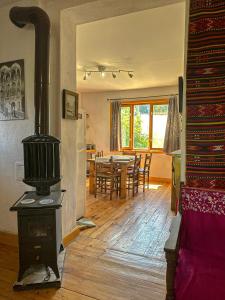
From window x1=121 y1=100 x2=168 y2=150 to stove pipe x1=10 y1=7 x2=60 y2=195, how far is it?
4.24 metres

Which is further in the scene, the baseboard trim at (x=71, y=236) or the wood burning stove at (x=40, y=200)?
the baseboard trim at (x=71, y=236)

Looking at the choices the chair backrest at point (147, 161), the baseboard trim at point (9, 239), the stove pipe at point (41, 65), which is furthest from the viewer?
the chair backrest at point (147, 161)

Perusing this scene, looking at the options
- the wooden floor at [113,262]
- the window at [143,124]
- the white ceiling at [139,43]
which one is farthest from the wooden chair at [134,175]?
the white ceiling at [139,43]

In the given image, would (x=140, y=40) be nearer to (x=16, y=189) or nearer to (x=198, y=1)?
(x=198, y=1)

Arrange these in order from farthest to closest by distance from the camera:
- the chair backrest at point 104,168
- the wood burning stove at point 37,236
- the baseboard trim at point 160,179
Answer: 1. the baseboard trim at point 160,179
2. the chair backrest at point 104,168
3. the wood burning stove at point 37,236

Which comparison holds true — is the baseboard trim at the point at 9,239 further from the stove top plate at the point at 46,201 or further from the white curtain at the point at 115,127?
the white curtain at the point at 115,127

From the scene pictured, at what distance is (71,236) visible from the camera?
8.47 feet

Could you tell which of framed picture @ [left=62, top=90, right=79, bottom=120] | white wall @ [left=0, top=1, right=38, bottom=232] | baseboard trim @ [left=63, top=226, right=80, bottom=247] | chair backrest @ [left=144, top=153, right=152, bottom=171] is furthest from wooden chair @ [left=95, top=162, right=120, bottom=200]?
white wall @ [left=0, top=1, right=38, bottom=232]

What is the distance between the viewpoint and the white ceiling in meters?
2.49

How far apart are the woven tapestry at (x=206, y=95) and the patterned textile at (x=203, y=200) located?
0.09 meters

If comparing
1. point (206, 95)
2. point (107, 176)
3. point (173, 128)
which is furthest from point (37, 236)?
point (173, 128)

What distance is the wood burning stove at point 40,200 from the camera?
176 centimetres

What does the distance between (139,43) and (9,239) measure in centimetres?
285

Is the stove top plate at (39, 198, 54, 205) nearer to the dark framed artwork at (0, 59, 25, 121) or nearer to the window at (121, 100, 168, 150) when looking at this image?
the dark framed artwork at (0, 59, 25, 121)
